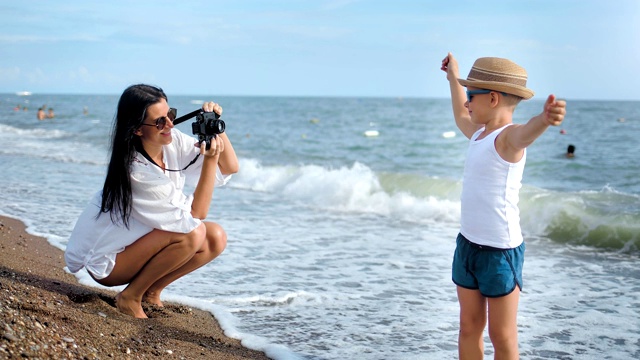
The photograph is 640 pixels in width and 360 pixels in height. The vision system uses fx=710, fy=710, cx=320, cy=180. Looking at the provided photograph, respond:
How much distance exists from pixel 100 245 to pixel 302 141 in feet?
68.8

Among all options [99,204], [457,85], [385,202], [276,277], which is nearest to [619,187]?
[385,202]

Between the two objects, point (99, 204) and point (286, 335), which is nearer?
point (99, 204)

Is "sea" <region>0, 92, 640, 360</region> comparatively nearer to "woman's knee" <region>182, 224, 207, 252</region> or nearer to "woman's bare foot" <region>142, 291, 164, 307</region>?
"woman's bare foot" <region>142, 291, 164, 307</region>

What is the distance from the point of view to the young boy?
315 centimetres

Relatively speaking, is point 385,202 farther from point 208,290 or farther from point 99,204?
point 99,204

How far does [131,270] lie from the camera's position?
4.11m

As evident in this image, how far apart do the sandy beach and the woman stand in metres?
0.21

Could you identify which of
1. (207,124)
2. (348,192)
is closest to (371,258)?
(207,124)

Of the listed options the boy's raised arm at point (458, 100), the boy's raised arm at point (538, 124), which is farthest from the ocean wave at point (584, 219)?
the boy's raised arm at point (538, 124)

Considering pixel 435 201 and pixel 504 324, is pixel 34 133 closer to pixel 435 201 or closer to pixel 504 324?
pixel 435 201

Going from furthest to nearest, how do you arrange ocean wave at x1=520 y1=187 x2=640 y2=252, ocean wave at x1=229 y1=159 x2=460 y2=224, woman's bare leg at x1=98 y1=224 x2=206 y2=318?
ocean wave at x1=229 y1=159 x2=460 y2=224 → ocean wave at x1=520 y1=187 x2=640 y2=252 → woman's bare leg at x1=98 y1=224 x2=206 y2=318

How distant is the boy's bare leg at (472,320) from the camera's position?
3330mm

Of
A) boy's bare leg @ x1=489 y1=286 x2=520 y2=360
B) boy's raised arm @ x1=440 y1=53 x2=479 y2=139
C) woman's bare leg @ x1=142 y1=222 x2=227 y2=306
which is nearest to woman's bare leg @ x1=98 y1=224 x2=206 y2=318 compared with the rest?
woman's bare leg @ x1=142 y1=222 x2=227 y2=306

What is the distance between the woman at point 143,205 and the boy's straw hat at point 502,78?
5.14ft
